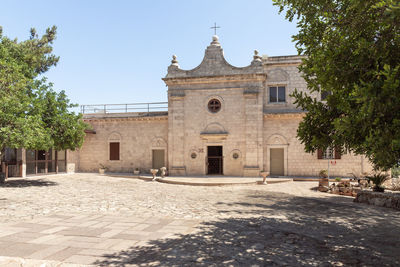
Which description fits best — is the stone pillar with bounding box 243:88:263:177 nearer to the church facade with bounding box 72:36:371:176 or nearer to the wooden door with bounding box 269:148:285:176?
the church facade with bounding box 72:36:371:176

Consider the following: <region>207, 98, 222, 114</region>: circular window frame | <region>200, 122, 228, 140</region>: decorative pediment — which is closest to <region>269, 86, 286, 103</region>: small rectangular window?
<region>207, 98, 222, 114</region>: circular window frame

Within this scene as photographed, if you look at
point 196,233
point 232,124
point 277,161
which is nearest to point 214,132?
point 232,124

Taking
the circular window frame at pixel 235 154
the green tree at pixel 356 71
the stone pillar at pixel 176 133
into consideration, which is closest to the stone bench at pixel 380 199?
the green tree at pixel 356 71

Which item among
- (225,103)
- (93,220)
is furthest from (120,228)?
(225,103)

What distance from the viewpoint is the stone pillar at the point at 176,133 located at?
21594 mm

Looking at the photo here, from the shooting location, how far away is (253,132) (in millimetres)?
20656

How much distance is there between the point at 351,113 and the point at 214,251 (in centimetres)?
343

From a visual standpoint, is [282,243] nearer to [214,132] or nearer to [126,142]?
[214,132]

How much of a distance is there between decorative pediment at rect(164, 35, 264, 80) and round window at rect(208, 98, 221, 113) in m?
2.04

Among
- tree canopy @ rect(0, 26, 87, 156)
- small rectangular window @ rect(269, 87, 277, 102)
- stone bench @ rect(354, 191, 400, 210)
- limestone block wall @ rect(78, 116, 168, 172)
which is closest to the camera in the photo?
stone bench @ rect(354, 191, 400, 210)

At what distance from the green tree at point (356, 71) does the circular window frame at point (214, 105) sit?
49.2ft

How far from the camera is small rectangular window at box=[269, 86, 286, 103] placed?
2161 centimetres

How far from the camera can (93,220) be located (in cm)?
A: 761

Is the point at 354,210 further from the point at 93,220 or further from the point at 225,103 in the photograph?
the point at 225,103
